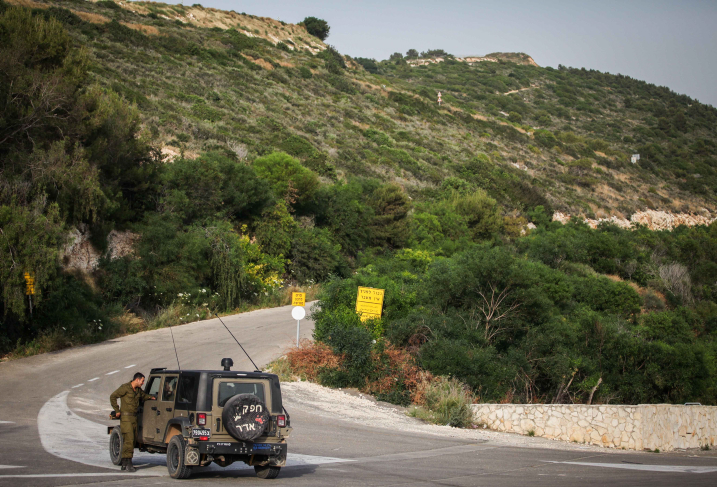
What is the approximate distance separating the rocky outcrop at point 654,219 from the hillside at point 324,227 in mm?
311

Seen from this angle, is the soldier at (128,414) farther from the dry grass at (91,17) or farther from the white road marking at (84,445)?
the dry grass at (91,17)

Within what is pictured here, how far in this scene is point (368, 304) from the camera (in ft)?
67.3

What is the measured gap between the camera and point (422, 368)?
1780 centimetres

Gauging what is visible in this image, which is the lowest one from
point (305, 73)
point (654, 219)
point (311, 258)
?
point (311, 258)

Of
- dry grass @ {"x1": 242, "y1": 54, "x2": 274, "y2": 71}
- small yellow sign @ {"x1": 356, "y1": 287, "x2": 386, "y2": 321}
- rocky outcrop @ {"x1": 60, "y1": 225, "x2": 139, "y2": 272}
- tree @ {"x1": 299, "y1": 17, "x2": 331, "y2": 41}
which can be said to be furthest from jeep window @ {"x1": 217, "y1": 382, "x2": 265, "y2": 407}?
tree @ {"x1": 299, "y1": 17, "x2": 331, "y2": 41}

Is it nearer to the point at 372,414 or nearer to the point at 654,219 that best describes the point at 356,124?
the point at 654,219

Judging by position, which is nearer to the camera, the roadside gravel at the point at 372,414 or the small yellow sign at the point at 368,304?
the roadside gravel at the point at 372,414

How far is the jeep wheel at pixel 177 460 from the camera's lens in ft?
24.6

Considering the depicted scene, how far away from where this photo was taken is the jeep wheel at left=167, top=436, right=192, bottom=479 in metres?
7.50

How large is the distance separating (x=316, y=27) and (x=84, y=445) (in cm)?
10972

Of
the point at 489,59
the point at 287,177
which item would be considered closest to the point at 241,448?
the point at 287,177

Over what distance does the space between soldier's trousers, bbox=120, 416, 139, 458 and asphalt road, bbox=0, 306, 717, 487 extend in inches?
10.9

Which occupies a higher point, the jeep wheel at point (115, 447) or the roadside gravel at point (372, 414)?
the jeep wheel at point (115, 447)

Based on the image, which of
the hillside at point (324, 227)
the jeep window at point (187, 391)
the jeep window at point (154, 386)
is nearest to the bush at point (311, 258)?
the hillside at point (324, 227)
